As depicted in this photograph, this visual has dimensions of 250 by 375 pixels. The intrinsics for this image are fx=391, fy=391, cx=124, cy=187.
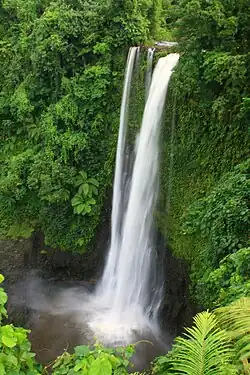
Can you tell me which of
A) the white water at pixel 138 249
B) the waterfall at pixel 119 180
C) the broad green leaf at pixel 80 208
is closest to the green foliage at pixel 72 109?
the broad green leaf at pixel 80 208

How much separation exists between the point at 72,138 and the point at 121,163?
1.62 metres

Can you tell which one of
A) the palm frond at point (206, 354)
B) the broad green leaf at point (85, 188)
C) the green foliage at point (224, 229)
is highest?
the broad green leaf at point (85, 188)

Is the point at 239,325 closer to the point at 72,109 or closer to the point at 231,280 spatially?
the point at 231,280

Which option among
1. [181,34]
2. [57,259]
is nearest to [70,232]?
[57,259]

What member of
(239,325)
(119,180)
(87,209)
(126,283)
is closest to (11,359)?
(239,325)

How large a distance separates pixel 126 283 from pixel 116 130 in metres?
4.12

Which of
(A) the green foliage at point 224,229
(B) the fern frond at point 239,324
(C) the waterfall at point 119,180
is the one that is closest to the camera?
(B) the fern frond at point 239,324

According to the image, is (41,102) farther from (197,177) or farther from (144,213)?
(197,177)

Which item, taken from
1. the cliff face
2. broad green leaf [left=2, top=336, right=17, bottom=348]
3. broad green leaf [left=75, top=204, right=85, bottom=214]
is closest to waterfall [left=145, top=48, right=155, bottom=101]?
the cliff face

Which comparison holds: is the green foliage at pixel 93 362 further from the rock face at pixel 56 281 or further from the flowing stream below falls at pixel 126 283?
the flowing stream below falls at pixel 126 283

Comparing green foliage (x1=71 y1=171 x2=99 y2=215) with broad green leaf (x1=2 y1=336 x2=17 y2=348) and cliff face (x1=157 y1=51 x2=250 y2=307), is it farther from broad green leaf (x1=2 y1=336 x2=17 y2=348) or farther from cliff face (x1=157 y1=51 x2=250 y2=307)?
broad green leaf (x1=2 y1=336 x2=17 y2=348)

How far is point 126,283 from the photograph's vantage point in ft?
32.1

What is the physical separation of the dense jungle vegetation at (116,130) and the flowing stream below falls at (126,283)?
42 cm

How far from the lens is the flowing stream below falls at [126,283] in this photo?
28.1 feet
